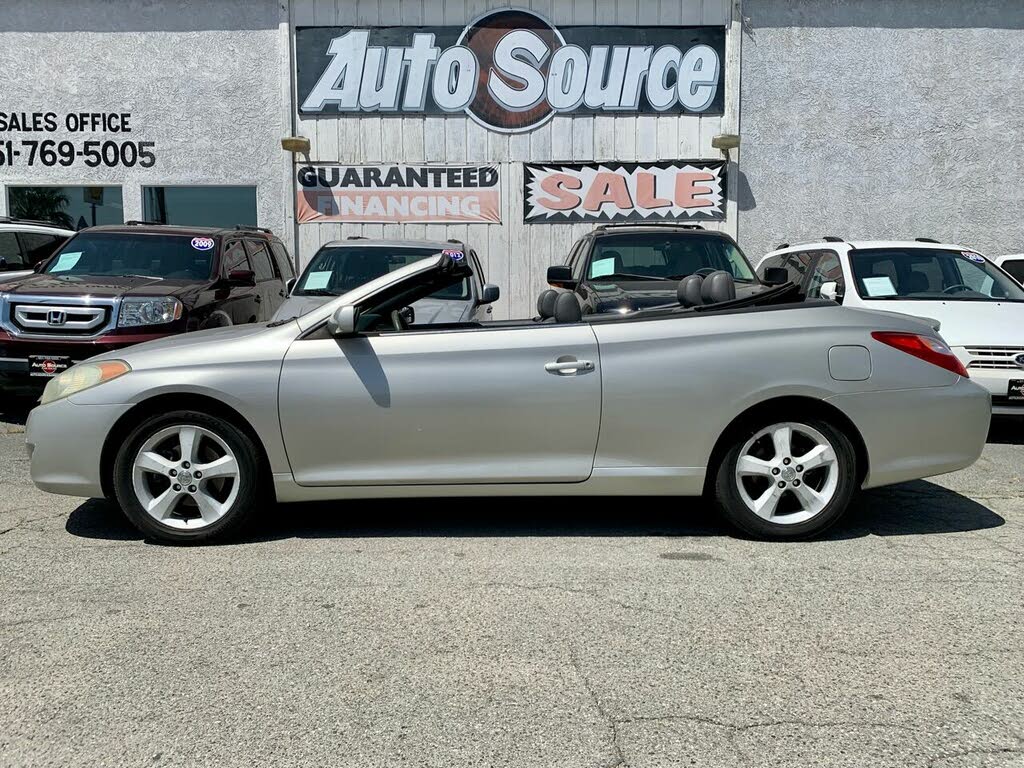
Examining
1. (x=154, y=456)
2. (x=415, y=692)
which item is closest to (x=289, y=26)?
(x=154, y=456)

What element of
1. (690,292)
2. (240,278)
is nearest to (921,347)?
(690,292)

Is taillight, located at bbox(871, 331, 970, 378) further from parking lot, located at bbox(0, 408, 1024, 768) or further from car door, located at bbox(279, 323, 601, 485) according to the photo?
car door, located at bbox(279, 323, 601, 485)

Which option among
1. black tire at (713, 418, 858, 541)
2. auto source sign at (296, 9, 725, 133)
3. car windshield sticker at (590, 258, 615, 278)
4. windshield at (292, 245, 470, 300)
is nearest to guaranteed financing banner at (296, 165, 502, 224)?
auto source sign at (296, 9, 725, 133)

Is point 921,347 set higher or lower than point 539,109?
lower

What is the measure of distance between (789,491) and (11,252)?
31.7ft

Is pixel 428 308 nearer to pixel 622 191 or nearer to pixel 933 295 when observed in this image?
pixel 933 295

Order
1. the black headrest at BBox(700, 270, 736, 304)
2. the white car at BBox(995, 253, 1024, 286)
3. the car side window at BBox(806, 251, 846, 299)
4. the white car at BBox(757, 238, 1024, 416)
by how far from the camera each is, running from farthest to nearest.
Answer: the white car at BBox(995, 253, 1024, 286), the car side window at BBox(806, 251, 846, 299), the white car at BBox(757, 238, 1024, 416), the black headrest at BBox(700, 270, 736, 304)

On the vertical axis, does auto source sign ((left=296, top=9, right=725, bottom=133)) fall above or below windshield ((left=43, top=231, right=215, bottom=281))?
above

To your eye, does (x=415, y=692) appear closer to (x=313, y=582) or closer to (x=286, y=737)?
(x=286, y=737)

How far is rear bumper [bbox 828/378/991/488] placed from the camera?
4941 mm

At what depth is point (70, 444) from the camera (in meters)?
4.90

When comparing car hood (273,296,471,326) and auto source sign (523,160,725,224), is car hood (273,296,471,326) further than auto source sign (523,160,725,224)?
No

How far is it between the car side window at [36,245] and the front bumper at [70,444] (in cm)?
730

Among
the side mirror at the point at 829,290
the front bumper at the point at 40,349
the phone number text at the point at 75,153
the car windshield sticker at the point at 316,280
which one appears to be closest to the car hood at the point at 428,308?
the car windshield sticker at the point at 316,280
